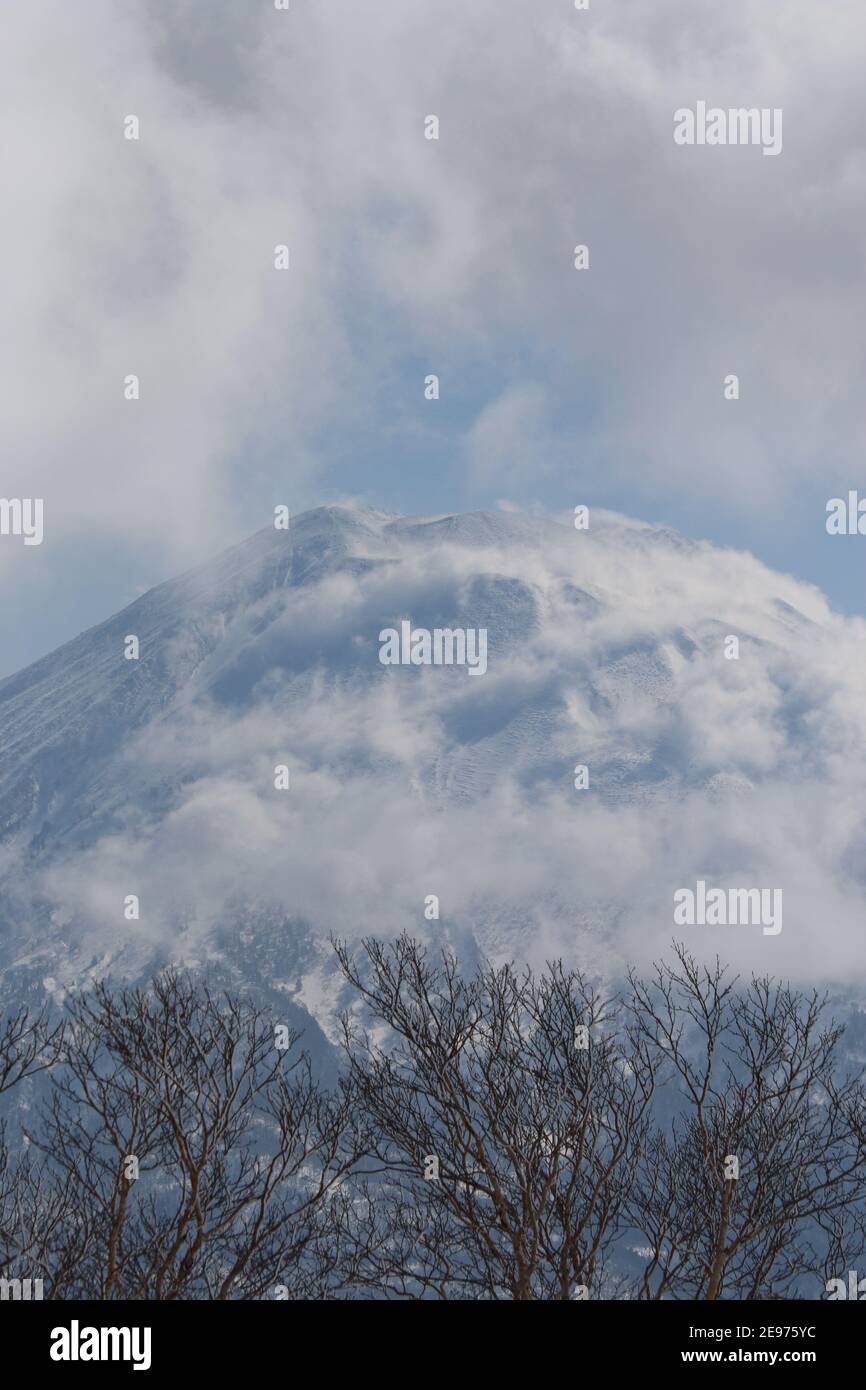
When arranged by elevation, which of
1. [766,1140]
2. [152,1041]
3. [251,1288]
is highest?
[152,1041]

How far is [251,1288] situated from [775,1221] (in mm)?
8673

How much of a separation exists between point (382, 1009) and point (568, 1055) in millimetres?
3627

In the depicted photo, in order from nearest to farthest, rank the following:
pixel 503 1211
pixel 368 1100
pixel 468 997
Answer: pixel 503 1211, pixel 368 1100, pixel 468 997

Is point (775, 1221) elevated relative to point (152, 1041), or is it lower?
lower

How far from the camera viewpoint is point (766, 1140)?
66.6 ft
